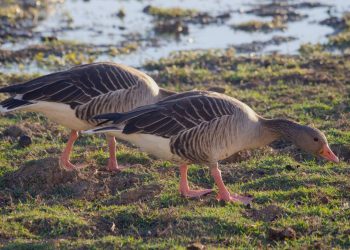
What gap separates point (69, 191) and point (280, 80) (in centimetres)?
647

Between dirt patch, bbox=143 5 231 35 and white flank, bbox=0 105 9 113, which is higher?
white flank, bbox=0 105 9 113

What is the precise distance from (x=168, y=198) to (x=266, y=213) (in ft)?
3.71

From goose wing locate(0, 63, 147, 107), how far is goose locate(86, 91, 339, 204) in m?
1.10

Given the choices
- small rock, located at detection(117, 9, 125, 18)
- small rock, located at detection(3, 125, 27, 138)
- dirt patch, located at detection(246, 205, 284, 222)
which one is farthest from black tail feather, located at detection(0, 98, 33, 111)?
small rock, located at detection(117, 9, 125, 18)

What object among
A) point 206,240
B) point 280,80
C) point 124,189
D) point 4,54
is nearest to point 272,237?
point 206,240

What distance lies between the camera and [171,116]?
859 cm

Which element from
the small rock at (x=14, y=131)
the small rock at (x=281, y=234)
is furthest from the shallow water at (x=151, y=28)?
the small rock at (x=281, y=234)

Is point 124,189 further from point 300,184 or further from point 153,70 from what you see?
point 153,70

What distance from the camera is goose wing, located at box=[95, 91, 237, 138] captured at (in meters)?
8.52

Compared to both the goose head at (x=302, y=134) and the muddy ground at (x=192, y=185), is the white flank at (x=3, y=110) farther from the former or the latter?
the goose head at (x=302, y=134)

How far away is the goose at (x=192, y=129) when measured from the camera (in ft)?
28.0

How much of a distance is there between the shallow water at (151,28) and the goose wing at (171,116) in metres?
7.69

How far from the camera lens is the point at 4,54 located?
55.0ft

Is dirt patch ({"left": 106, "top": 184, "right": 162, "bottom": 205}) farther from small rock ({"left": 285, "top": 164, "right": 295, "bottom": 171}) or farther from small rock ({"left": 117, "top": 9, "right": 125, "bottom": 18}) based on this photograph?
small rock ({"left": 117, "top": 9, "right": 125, "bottom": 18})
